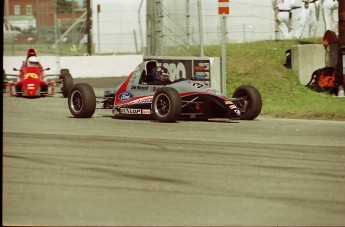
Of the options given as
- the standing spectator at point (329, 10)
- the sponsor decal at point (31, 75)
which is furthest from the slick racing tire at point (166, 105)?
the standing spectator at point (329, 10)

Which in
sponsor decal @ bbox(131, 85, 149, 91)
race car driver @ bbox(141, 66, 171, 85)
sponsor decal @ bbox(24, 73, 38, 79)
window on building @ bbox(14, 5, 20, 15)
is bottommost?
sponsor decal @ bbox(131, 85, 149, 91)

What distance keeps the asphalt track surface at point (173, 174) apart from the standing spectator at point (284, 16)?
12.1 m

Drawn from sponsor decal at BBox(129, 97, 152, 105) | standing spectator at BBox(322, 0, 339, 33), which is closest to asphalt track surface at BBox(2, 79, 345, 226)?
sponsor decal at BBox(129, 97, 152, 105)

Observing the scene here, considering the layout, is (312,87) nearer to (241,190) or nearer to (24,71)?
(24,71)

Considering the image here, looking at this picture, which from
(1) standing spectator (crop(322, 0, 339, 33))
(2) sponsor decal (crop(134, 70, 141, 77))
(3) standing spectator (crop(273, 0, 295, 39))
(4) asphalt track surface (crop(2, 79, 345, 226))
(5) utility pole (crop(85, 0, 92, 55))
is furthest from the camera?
(5) utility pole (crop(85, 0, 92, 55))

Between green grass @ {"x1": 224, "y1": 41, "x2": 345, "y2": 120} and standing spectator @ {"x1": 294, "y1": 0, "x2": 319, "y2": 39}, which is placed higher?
standing spectator @ {"x1": 294, "y1": 0, "x2": 319, "y2": 39}

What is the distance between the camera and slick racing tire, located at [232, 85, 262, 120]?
16.0m

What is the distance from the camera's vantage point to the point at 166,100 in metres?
15.2

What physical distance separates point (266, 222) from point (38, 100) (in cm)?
1496

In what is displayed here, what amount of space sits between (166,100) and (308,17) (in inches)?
655

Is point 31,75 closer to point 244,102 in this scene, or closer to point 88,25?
point 244,102

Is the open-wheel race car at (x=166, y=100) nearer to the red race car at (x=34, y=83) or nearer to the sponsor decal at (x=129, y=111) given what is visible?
the sponsor decal at (x=129, y=111)

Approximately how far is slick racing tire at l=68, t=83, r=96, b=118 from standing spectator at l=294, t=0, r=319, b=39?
1187 cm

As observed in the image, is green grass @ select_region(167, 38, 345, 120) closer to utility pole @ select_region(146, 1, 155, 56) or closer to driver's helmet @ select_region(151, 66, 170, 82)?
utility pole @ select_region(146, 1, 155, 56)
